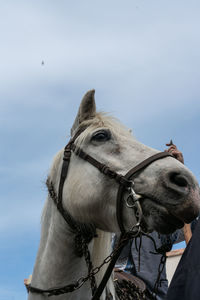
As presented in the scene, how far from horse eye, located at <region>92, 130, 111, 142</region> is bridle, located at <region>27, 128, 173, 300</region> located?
0.59ft

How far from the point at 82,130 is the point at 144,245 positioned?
2013 mm

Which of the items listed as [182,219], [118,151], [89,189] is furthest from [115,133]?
[182,219]

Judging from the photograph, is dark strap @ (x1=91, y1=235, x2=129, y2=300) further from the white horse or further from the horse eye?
the horse eye

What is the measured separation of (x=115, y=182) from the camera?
286 centimetres

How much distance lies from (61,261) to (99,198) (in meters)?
0.70

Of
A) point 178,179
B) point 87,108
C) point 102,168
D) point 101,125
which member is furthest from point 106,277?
point 87,108

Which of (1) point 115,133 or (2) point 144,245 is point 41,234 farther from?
(2) point 144,245

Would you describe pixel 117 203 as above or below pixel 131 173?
below

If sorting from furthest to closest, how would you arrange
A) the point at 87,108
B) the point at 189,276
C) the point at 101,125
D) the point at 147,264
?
the point at 147,264 → the point at 87,108 → the point at 101,125 → the point at 189,276

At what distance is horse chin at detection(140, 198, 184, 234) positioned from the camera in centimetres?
256

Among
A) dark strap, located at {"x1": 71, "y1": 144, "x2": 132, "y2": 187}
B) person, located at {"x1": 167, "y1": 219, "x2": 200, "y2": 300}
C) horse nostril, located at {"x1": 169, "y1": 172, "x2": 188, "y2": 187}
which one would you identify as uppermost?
dark strap, located at {"x1": 71, "y1": 144, "x2": 132, "y2": 187}

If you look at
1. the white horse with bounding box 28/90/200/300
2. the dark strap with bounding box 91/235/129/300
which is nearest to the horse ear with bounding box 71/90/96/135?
the white horse with bounding box 28/90/200/300

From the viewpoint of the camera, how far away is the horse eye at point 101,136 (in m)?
3.21

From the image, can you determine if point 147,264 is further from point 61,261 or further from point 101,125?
point 101,125
